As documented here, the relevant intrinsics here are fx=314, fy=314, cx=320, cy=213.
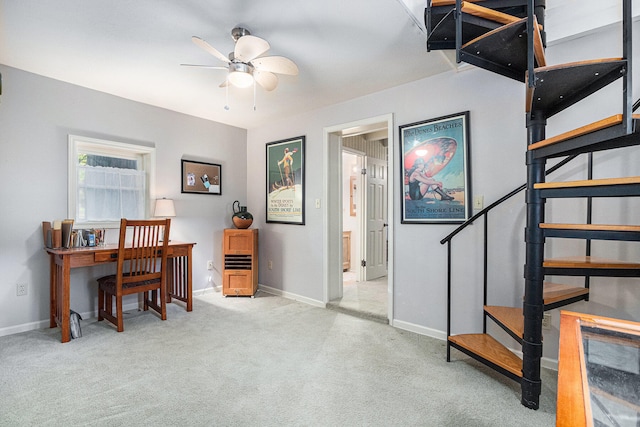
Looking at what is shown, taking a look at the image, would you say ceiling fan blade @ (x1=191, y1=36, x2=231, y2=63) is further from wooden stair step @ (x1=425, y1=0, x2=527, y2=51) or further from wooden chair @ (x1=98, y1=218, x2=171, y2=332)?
wooden chair @ (x1=98, y1=218, x2=171, y2=332)

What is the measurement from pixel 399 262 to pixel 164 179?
299 cm

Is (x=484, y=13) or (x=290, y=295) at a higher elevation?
(x=484, y=13)

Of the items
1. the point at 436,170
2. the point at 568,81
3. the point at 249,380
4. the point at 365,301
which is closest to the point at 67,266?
the point at 249,380

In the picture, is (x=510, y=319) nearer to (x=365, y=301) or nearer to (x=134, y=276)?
(x=365, y=301)

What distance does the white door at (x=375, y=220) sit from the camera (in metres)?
4.88

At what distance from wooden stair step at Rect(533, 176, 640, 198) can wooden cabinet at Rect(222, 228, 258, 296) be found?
130 inches

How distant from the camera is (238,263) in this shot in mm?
4164

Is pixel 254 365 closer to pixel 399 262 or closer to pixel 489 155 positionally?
pixel 399 262

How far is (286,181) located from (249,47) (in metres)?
2.23

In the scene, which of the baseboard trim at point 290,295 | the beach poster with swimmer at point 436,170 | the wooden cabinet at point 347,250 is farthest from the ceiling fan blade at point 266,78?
the wooden cabinet at point 347,250

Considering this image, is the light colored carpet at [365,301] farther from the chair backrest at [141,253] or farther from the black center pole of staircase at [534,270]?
the chair backrest at [141,253]

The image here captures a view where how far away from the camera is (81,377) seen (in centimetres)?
211

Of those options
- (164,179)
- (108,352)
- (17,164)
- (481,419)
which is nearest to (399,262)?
(481,419)

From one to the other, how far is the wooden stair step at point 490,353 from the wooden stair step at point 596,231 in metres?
0.86
